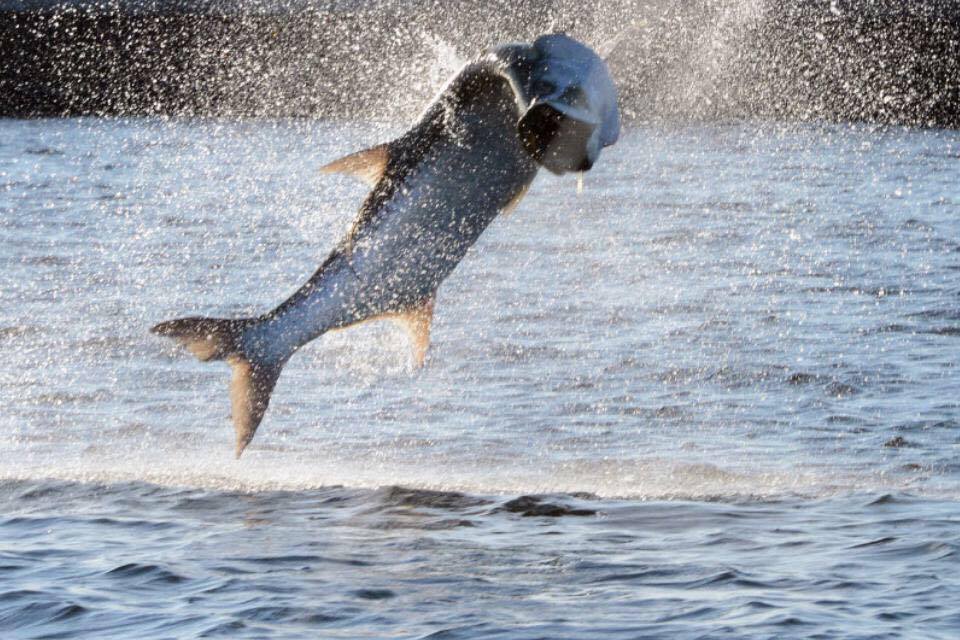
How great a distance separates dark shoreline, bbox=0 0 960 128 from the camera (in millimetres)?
55406

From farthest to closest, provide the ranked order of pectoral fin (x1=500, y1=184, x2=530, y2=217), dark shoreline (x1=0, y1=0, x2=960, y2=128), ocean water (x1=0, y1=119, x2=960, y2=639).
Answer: dark shoreline (x1=0, y1=0, x2=960, y2=128) → ocean water (x1=0, y1=119, x2=960, y2=639) → pectoral fin (x1=500, y1=184, x2=530, y2=217)

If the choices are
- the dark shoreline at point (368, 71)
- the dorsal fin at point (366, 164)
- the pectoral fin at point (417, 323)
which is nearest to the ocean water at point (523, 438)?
the pectoral fin at point (417, 323)

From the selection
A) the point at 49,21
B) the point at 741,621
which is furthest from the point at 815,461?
the point at 49,21

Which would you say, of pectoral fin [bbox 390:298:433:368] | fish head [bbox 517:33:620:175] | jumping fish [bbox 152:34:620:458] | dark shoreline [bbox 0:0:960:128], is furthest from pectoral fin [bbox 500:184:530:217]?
dark shoreline [bbox 0:0:960:128]

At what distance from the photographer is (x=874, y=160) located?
141 feet

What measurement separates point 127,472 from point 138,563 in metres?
3.11

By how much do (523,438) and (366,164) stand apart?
7044 millimetres

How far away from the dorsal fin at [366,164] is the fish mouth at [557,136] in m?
1.52

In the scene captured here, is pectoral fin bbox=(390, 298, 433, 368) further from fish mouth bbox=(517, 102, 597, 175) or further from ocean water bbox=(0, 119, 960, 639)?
fish mouth bbox=(517, 102, 597, 175)

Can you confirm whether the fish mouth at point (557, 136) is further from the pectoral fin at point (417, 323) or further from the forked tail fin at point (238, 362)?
the forked tail fin at point (238, 362)

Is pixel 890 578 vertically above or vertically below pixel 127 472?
below

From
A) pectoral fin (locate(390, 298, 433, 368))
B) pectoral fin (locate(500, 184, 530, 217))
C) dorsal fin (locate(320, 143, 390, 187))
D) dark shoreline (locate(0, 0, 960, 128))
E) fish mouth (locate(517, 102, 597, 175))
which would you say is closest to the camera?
fish mouth (locate(517, 102, 597, 175))

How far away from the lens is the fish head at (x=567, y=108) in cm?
699

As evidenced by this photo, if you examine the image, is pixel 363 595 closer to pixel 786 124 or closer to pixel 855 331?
pixel 855 331
